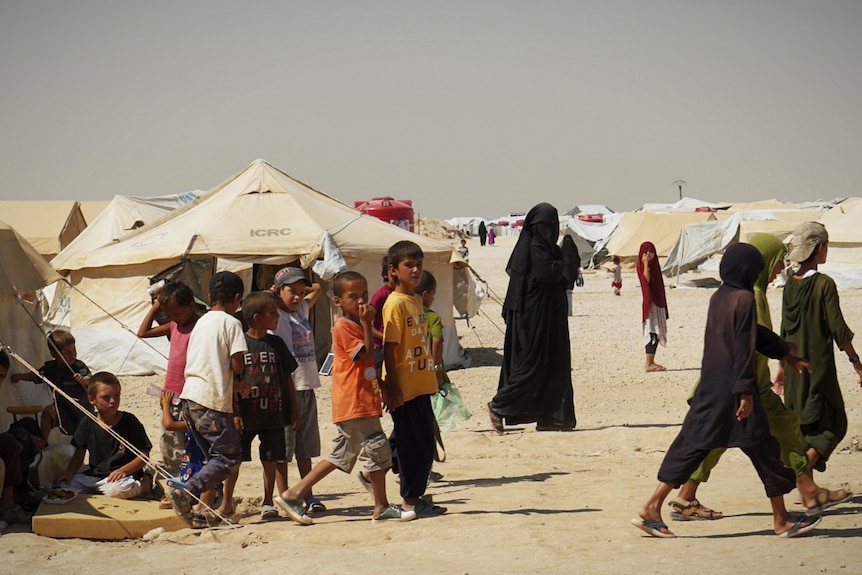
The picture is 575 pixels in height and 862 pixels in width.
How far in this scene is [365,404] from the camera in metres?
5.65

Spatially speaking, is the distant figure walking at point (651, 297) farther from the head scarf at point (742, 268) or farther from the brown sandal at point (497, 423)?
the head scarf at point (742, 268)

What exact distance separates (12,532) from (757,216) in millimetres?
33839

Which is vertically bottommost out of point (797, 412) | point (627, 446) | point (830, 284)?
point (627, 446)

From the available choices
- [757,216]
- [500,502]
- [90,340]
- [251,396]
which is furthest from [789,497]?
[757,216]

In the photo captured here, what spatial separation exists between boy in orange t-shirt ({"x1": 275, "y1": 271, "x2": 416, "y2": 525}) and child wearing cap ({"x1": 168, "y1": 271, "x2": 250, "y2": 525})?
455mm

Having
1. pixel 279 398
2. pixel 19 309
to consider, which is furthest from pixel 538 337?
pixel 19 309

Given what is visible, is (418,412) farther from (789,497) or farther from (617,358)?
(617,358)

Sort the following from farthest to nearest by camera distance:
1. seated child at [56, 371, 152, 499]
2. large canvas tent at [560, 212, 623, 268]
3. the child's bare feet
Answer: large canvas tent at [560, 212, 623, 268] → seated child at [56, 371, 152, 499] → the child's bare feet

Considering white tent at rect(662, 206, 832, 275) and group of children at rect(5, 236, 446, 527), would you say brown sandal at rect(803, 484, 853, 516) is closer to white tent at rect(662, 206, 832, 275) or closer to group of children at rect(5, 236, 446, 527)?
group of children at rect(5, 236, 446, 527)

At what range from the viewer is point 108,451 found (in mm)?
6570

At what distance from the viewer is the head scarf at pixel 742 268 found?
16.8 ft

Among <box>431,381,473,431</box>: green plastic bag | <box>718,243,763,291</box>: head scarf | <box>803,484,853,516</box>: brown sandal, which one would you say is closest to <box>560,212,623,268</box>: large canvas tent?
<box>431,381,473,431</box>: green plastic bag

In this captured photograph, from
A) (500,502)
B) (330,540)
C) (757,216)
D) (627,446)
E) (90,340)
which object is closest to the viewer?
(330,540)

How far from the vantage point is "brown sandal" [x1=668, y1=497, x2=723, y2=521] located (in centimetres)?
564
